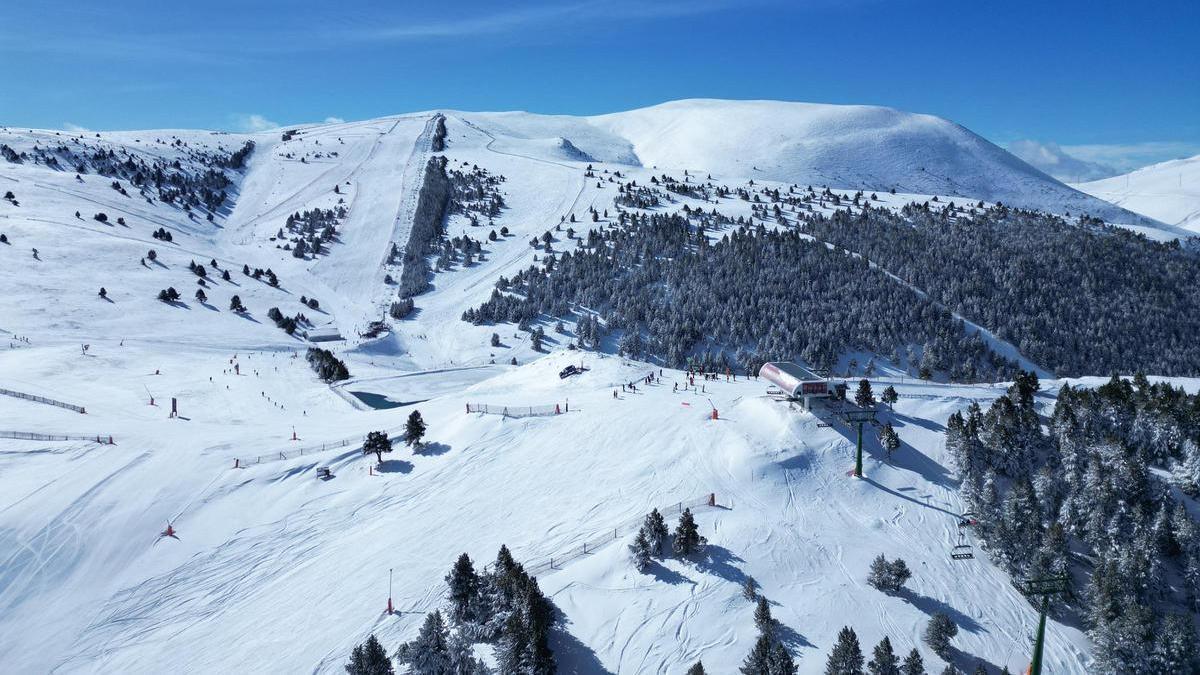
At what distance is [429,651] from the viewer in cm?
2131

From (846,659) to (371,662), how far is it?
1539 centimetres

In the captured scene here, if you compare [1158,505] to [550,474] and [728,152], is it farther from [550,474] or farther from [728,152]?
[728,152]

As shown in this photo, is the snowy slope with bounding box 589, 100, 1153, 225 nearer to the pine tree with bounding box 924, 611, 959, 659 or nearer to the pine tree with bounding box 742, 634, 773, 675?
the pine tree with bounding box 924, 611, 959, 659

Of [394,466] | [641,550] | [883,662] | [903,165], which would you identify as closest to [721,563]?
[641,550]

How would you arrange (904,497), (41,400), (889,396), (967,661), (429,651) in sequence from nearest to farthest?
(429,651)
(967,661)
(904,497)
(889,396)
(41,400)

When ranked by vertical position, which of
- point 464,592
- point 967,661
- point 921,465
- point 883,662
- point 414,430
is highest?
point 921,465

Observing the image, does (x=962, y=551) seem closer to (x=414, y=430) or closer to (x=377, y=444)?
(x=414, y=430)

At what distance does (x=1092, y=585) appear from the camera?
25719 mm

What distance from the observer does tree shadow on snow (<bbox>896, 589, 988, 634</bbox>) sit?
2491 cm

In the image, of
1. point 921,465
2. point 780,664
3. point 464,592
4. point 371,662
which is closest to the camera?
point 780,664

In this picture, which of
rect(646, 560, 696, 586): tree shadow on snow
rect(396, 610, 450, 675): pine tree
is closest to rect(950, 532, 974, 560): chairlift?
rect(646, 560, 696, 586): tree shadow on snow

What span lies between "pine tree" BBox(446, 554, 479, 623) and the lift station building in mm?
21873

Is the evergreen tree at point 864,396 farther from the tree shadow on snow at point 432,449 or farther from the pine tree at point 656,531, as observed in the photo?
the tree shadow on snow at point 432,449

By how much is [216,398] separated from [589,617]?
3785cm
